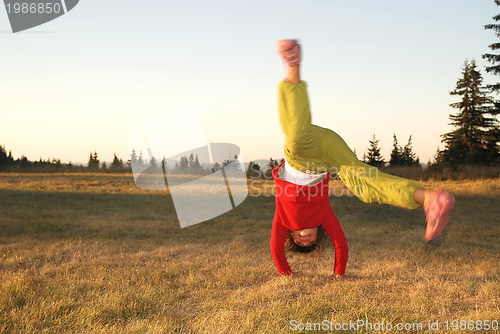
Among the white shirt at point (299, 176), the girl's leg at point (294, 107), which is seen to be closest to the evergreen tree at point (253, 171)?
the white shirt at point (299, 176)

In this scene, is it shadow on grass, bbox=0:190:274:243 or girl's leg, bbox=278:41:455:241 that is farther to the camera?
shadow on grass, bbox=0:190:274:243

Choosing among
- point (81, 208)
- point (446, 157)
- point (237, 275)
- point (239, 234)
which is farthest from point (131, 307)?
point (446, 157)

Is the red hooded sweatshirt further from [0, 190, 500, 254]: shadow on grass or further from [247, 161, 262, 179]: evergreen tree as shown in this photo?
[247, 161, 262, 179]: evergreen tree

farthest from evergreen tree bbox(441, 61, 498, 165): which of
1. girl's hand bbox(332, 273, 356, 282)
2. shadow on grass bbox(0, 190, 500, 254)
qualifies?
girl's hand bbox(332, 273, 356, 282)

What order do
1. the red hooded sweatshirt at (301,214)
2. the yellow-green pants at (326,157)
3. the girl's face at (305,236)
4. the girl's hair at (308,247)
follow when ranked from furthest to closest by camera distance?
the girl's hair at (308,247)
the girl's face at (305,236)
the red hooded sweatshirt at (301,214)
the yellow-green pants at (326,157)

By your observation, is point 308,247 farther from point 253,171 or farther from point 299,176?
point 253,171

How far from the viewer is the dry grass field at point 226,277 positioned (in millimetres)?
3615

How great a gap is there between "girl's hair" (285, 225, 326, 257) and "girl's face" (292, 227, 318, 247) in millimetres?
260

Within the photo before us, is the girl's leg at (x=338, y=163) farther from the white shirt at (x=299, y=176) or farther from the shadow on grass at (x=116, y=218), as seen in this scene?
the shadow on grass at (x=116, y=218)

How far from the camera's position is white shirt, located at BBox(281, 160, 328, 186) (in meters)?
4.07

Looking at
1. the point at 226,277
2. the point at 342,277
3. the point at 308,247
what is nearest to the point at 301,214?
the point at 308,247

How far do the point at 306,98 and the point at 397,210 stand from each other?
1114 cm

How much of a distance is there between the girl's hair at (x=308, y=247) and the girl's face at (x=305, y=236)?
260 mm

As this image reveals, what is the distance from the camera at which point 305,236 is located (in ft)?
15.8
